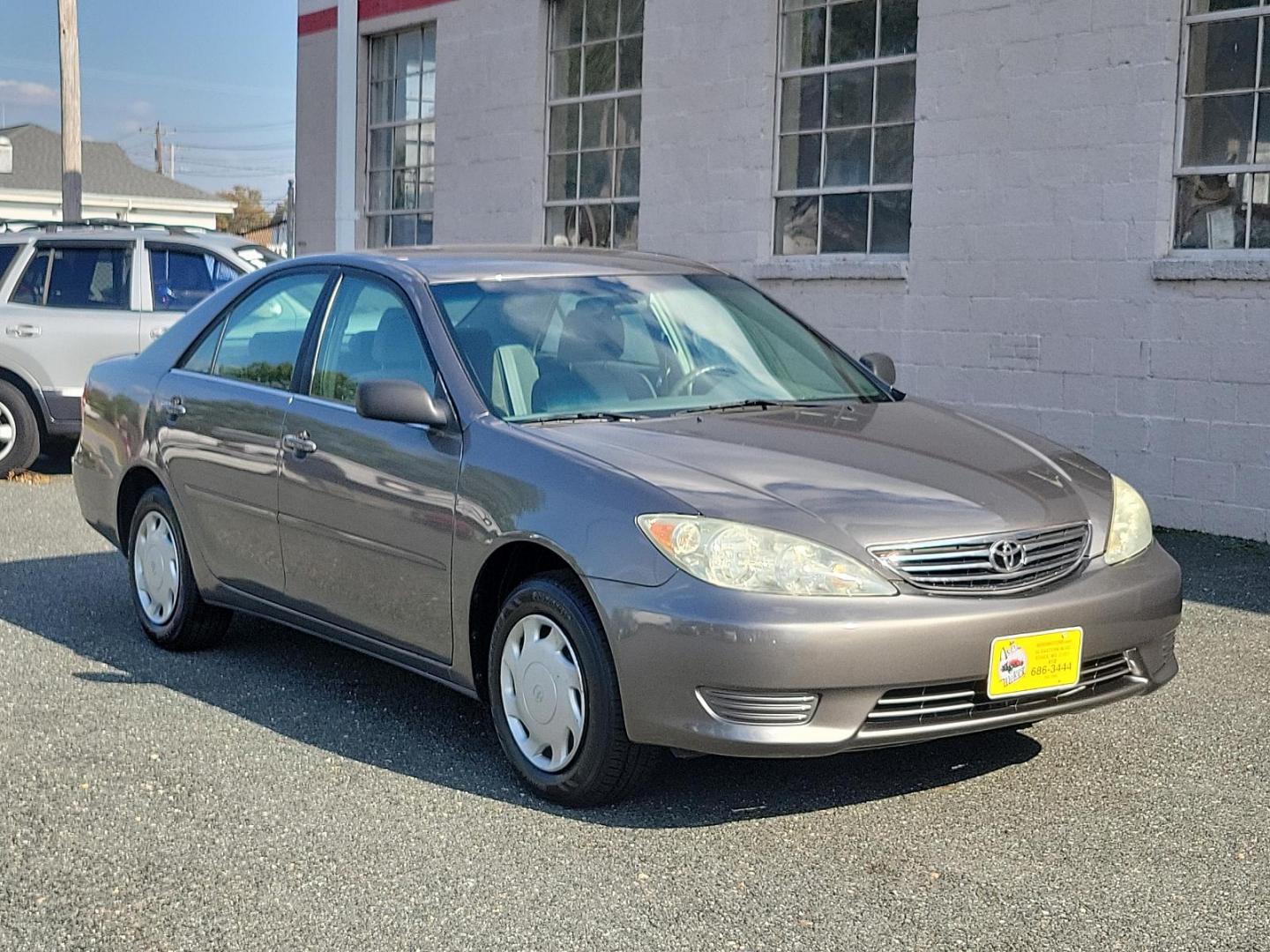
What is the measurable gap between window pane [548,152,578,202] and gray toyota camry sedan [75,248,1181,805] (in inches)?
296

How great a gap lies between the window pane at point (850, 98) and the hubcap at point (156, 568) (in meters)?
6.14

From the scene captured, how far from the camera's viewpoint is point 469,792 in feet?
16.0

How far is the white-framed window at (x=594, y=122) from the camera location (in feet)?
43.6

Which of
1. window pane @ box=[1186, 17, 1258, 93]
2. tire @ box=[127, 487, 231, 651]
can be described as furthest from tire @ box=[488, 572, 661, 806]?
window pane @ box=[1186, 17, 1258, 93]

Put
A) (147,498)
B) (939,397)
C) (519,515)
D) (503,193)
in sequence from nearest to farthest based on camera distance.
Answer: (519,515) < (147,498) < (939,397) < (503,193)

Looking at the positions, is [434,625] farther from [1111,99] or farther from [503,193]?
[503,193]

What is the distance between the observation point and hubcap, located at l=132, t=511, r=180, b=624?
21.7 ft

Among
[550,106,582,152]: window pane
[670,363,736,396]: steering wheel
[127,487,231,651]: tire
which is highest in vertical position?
[550,106,582,152]: window pane

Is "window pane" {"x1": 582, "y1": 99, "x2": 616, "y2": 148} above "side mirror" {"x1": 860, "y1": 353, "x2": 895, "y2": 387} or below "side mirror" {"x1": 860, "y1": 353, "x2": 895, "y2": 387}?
above

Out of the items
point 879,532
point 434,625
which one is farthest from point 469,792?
point 879,532

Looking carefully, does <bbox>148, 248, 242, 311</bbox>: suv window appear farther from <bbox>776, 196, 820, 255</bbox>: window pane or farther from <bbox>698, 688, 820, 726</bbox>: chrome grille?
<bbox>698, 688, 820, 726</bbox>: chrome grille

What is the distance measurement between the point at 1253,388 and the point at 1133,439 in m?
0.77

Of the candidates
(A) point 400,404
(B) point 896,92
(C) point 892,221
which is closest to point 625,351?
(A) point 400,404

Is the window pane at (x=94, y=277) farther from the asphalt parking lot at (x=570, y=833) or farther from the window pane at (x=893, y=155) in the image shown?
the asphalt parking lot at (x=570, y=833)
